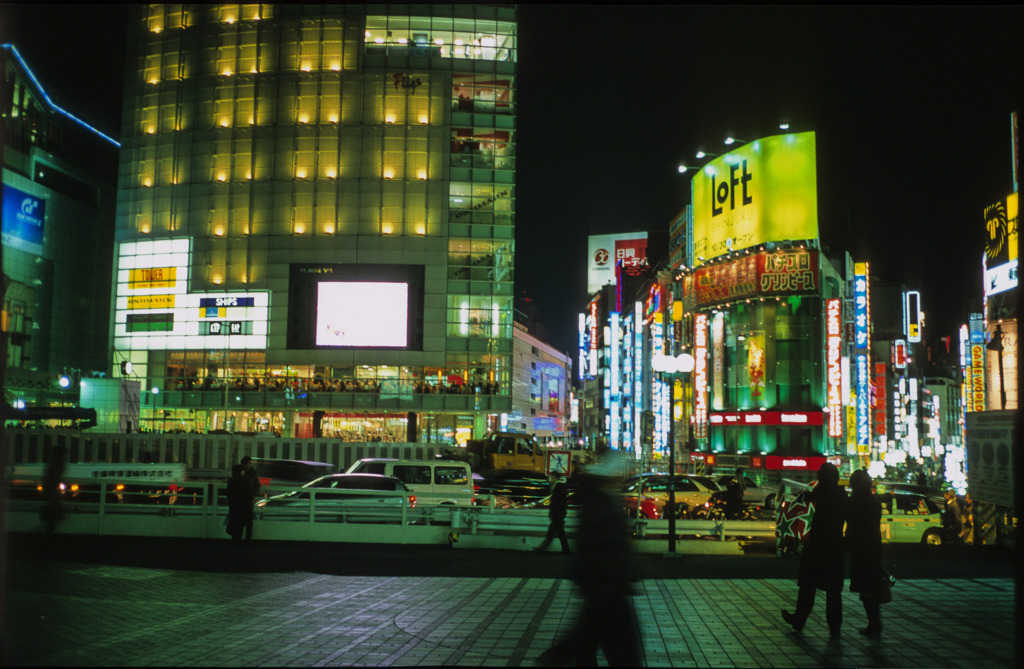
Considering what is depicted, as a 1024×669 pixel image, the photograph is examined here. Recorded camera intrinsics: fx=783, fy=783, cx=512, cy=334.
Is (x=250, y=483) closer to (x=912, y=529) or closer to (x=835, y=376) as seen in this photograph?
(x=912, y=529)

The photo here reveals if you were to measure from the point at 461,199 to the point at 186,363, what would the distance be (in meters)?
26.7

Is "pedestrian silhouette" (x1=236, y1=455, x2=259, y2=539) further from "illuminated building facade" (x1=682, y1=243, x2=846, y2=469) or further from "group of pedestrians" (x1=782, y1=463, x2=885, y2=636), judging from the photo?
"illuminated building facade" (x1=682, y1=243, x2=846, y2=469)

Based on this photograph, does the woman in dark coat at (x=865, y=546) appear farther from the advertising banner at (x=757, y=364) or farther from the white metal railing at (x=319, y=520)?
the advertising banner at (x=757, y=364)

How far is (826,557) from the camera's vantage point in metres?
8.95

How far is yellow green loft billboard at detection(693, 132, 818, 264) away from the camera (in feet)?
156

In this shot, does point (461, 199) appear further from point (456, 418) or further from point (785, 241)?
point (785, 241)

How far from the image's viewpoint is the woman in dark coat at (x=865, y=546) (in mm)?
8844

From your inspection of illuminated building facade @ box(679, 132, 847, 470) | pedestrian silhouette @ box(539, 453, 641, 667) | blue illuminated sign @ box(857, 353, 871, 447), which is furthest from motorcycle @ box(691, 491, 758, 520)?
blue illuminated sign @ box(857, 353, 871, 447)

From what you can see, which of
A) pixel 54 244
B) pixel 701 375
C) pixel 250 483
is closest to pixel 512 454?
pixel 701 375

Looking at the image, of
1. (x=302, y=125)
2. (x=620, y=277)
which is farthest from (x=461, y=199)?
(x=620, y=277)

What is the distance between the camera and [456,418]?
2613 inches

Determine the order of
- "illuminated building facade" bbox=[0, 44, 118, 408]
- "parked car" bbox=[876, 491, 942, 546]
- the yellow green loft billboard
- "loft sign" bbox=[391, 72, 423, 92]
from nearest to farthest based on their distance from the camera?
1. "parked car" bbox=[876, 491, 942, 546]
2. the yellow green loft billboard
3. "loft sign" bbox=[391, 72, 423, 92]
4. "illuminated building facade" bbox=[0, 44, 118, 408]

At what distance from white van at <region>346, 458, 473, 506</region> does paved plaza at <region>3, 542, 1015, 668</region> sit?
27.4 feet

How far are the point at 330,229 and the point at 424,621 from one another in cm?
5822
